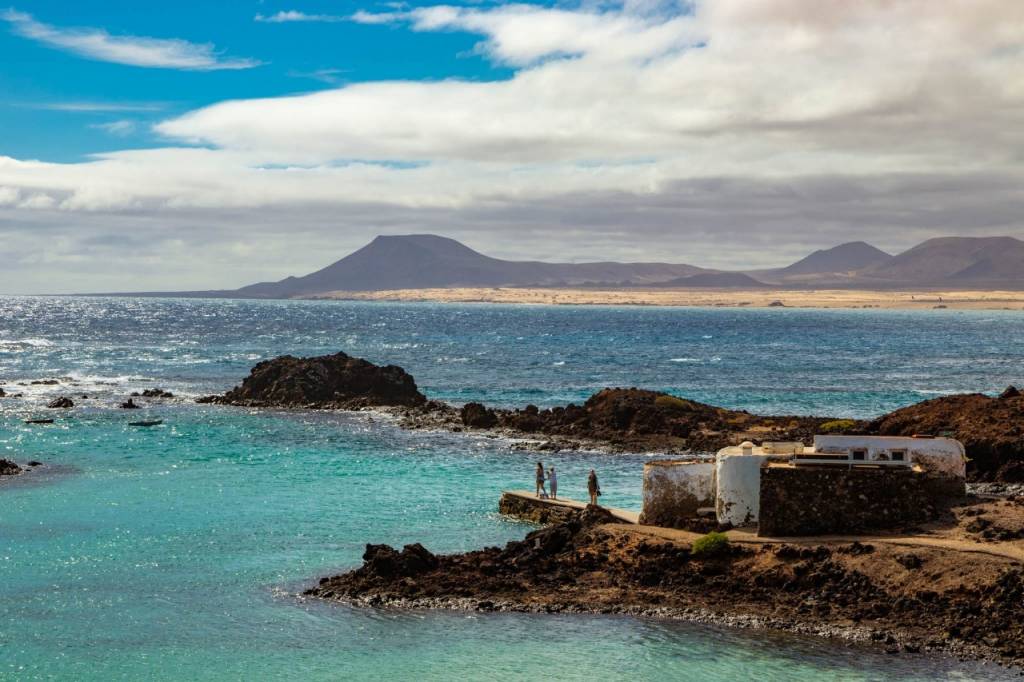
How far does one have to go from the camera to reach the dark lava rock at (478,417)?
74787mm

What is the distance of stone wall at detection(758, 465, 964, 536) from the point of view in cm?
3447

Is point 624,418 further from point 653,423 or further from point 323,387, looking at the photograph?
point 323,387

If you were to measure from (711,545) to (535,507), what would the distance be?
1177 centimetres

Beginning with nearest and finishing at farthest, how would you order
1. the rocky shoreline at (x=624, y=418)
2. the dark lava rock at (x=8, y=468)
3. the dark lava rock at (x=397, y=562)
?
the dark lava rock at (x=397, y=562) → the rocky shoreline at (x=624, y=418) → the dark lava rock at (x=8, y=468)

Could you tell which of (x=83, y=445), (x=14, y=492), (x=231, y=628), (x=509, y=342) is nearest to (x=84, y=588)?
(x=231, y=628)

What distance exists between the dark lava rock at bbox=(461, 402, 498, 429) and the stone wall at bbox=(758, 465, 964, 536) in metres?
40.9

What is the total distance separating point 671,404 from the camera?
72.6 metres

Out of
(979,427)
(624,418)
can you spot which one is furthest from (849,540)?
(624,418)

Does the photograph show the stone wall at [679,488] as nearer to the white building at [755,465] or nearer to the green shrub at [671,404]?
the white building at [755,465]

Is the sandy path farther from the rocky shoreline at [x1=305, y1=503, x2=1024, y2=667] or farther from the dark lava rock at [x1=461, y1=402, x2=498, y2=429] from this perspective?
the dark lava rock at [x1=461, y1=402, x2=498, y2=429]

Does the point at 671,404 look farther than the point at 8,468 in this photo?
Yes

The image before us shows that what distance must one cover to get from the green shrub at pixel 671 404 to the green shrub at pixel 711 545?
37.8m

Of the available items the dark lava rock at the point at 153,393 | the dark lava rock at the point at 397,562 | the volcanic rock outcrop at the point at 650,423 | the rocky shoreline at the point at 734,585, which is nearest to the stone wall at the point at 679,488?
the rocky shoreline at the point at 734,585

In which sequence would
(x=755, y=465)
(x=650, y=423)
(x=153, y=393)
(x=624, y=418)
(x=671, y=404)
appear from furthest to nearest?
1. (x=153, y=393)
2. (x=671, y=404)
3. (x=624, y=418)
4. (x=650, y=423)
5. (x=755, y=465)
